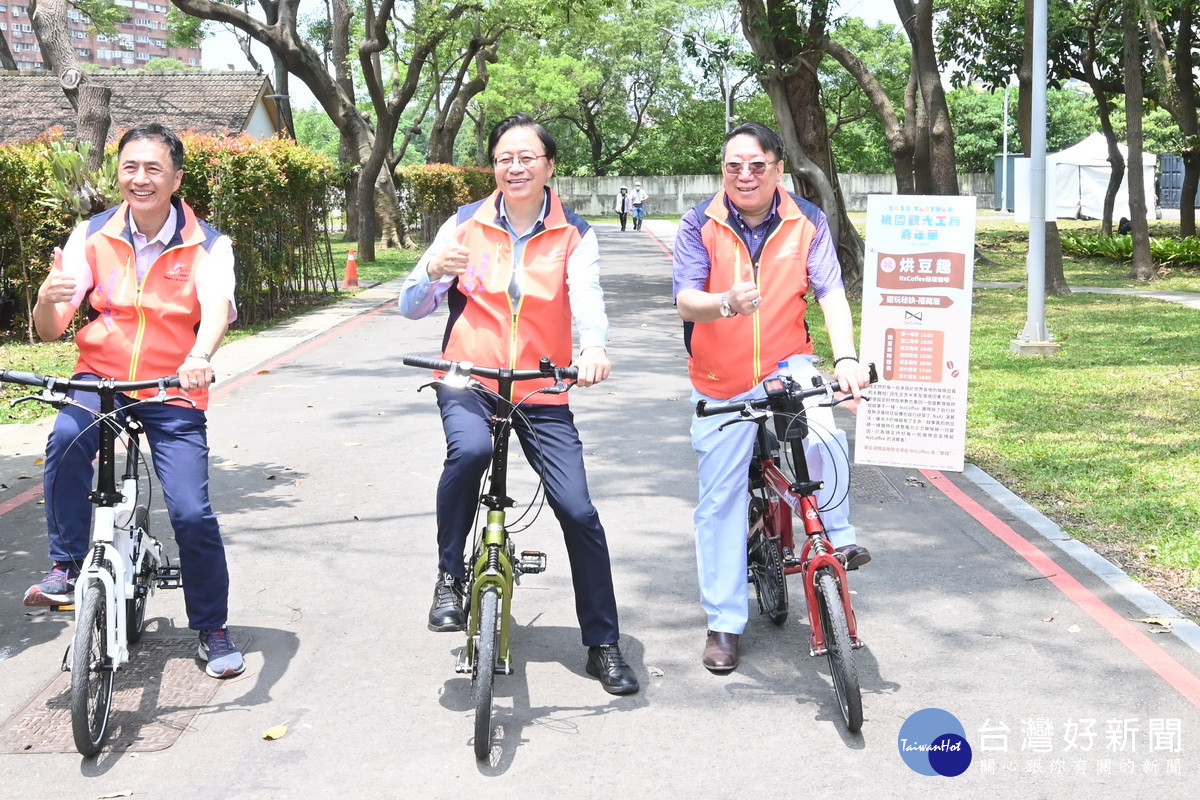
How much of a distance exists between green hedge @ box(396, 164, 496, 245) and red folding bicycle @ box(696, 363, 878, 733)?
1268 inches

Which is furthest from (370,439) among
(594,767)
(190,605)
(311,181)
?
(311,181)

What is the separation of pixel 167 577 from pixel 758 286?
2.42m

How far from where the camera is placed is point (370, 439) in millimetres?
9648

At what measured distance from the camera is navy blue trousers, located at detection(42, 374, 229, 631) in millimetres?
4711

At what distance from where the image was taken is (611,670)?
4.82 m

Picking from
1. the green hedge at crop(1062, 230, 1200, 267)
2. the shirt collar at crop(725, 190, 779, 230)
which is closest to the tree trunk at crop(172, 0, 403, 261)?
the green hedge at crop(1062, 230, 1200, 267)

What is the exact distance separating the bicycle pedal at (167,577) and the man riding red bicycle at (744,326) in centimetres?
193

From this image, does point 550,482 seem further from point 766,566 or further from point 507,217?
point 766,566

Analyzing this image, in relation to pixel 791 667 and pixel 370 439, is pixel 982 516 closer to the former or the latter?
pixel 791 667

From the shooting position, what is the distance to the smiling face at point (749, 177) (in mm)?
4812

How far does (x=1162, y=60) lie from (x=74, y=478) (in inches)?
954

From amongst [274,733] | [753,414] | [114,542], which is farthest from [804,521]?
[114,542]

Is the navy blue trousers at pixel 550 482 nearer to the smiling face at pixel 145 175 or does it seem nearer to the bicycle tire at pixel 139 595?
the bicycle tire at pixel 139 595

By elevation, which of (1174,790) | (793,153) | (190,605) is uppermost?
(793,153)
